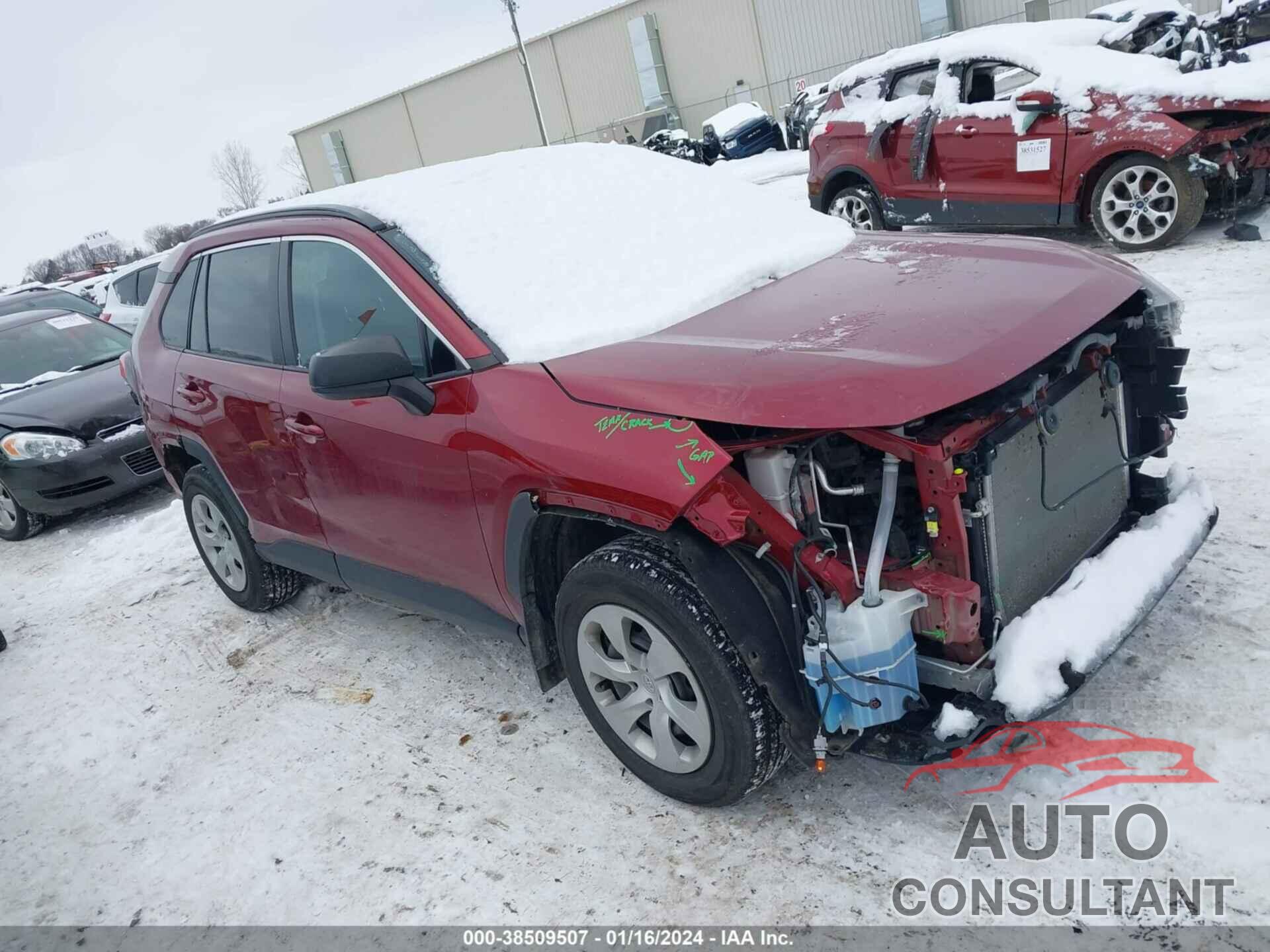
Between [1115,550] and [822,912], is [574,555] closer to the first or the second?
[822,912]

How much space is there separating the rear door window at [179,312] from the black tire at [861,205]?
19.2 ft

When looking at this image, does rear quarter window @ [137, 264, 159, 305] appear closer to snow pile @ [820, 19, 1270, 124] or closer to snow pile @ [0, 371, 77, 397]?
snow pile @ [0, 371, 77, 397]

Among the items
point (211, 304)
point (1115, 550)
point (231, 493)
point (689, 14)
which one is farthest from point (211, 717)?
point (689, 14)

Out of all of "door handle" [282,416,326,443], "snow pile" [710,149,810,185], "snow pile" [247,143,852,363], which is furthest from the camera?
"snow pile" [710,149,810,185]

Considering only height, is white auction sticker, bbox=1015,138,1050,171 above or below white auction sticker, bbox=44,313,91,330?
below

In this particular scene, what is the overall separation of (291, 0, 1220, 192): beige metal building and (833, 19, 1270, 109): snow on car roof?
53.7 ft

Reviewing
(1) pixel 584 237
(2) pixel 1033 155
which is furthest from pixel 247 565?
(2) pixel 1033 155

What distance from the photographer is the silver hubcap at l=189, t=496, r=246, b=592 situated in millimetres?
4668

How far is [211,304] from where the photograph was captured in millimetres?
4188

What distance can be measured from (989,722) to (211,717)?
3129 mm

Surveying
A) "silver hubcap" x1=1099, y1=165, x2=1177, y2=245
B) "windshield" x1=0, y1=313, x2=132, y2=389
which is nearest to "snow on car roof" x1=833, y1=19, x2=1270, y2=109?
"silver hubcap" x1=1099, y1=165, x2=1177, y2=245

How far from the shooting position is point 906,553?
2.54 m

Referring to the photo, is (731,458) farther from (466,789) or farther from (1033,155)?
(1033,155)

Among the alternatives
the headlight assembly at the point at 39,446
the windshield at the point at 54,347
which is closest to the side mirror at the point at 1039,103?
the headlight assembly at the point at 39,446
